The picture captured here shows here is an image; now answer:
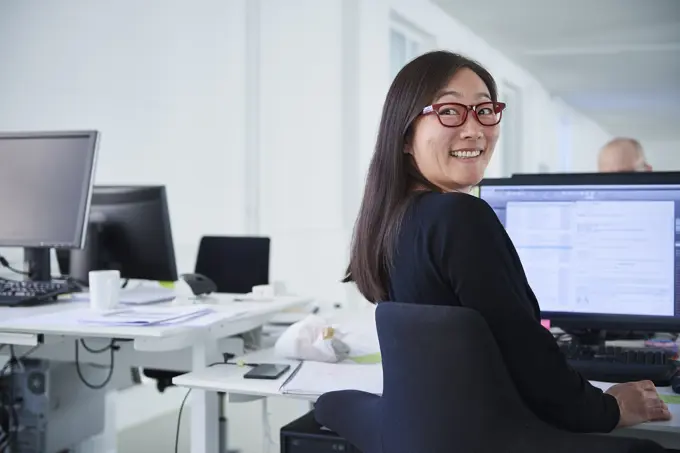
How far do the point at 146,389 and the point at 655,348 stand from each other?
129 inches

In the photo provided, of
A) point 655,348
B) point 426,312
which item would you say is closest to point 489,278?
point 426,312

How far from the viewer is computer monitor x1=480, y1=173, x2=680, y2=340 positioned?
1.67 m

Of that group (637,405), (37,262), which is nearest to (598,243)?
(637,405)

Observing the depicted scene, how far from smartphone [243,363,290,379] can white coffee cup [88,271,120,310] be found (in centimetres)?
66

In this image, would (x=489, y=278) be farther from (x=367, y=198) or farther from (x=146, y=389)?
(x=146, y=389)

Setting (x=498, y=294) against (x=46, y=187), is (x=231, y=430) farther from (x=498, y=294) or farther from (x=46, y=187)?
(x=498, y=294)

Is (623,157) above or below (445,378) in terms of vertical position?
above

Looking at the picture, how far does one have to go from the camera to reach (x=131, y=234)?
2.46 m

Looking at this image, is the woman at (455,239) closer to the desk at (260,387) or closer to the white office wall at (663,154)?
the desk at (260,387)

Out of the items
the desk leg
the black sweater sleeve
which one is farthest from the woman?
the desk leg

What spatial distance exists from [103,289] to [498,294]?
1.38 meters

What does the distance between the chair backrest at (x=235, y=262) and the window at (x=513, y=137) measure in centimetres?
288

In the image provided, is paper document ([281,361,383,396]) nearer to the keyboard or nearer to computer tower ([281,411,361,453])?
computer tower ([281,411,361,453])

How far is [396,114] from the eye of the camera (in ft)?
4.08
